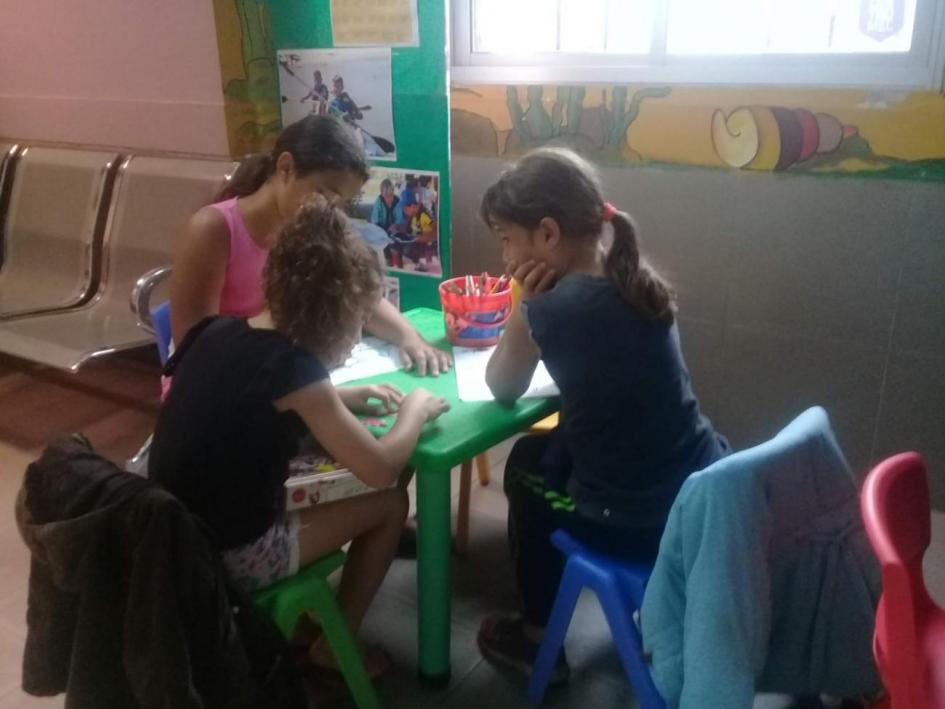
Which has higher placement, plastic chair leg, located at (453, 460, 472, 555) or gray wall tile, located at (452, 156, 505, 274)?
gray wall tile, located at (452, 156, 505, 274)

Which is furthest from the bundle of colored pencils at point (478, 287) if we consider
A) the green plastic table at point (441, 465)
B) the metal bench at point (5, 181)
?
the metal bench at point (5, 181)

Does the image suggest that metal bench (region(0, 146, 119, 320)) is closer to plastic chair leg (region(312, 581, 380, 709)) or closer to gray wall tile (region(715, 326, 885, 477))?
plastic chair leg (region(312, 581, 380, 709))

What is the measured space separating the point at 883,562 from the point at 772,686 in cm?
52

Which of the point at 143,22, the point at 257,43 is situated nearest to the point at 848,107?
the point at 257,43

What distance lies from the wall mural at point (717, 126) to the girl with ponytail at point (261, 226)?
0.93 metres

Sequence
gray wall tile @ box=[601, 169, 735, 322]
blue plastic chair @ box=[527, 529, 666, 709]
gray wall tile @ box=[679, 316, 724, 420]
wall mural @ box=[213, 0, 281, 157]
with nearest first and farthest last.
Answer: blue plastic chair @ box=[527, 529, 666, 709] < gray wall tile @ box=[601, 169, 735, 322] < gray wall tile @ box=[679, 316, 724, 420] < wall mural @ box=[213, 0, 281, 157]

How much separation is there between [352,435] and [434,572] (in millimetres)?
367

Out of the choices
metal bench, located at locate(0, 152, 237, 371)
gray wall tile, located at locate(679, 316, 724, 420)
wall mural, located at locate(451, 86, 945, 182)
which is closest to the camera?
wall mural, located at locate(451, 86, 945, 182)

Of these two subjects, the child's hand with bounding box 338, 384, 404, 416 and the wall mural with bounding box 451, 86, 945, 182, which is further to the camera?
the wall mural with bounding box 451, 86, 945, 182

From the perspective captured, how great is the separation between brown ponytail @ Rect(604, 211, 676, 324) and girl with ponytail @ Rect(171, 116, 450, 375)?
1.50ft

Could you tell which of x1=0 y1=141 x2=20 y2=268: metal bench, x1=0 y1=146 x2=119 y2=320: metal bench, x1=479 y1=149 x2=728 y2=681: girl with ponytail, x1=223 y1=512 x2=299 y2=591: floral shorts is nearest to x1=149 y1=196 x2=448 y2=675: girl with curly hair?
x1=223 y1=512 x2=299 y2=591: floral shorts

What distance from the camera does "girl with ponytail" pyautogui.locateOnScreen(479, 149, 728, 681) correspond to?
138 centimetres

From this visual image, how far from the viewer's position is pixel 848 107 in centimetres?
214

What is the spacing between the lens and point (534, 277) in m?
1.47
